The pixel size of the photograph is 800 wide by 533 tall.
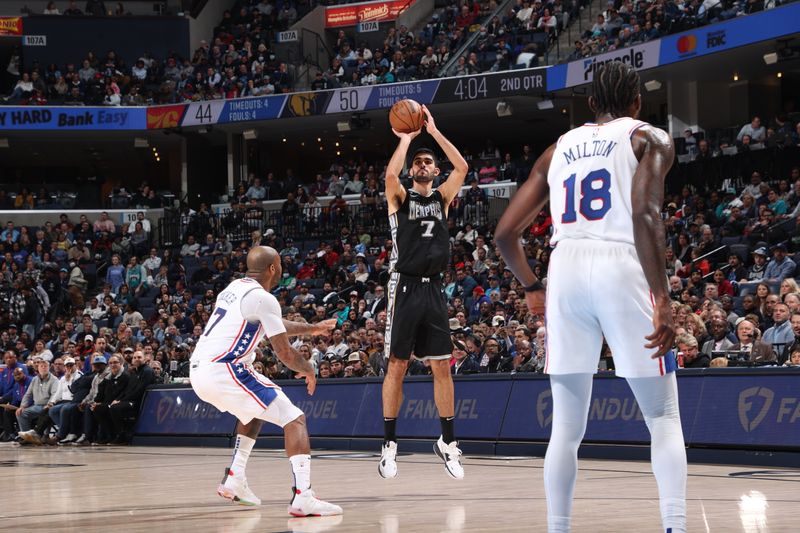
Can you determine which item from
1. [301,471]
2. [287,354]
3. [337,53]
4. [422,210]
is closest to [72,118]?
[337,53]

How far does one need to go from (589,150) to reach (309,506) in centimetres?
351

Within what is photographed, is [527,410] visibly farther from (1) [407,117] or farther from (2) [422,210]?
(1) [407,117]

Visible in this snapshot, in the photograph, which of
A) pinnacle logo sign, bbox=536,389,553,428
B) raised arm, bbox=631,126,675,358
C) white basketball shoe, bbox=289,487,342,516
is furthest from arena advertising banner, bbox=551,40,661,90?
raised arm, bbox=631,126,675,358

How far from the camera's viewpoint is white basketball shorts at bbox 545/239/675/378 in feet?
16.0

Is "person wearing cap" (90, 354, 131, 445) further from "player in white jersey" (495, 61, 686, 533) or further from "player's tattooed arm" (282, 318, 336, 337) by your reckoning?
"player in white jersey" (495, 61, 686, 533)

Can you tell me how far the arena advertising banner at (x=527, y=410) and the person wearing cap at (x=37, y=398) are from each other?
9.71 feet

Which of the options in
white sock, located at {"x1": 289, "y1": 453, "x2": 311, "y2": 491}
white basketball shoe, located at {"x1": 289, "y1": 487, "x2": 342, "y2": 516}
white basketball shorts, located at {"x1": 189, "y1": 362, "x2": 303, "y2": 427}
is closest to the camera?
white basketball shoe, located at {"x1": 289, "y1": 487, "x2": 342, "y2": 516}

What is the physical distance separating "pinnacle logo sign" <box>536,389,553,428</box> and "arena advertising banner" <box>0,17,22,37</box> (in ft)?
111

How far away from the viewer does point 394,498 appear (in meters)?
8.39

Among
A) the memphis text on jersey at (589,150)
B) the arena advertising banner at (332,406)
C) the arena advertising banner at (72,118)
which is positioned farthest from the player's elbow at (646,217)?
the arena advertising banner at (72,118)

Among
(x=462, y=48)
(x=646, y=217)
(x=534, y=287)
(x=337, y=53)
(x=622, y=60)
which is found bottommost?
(x=534, y=287)

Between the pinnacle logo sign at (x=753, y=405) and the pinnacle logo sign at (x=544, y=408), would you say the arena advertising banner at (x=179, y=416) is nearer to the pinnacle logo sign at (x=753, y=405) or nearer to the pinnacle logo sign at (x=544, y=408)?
the pinnacle logo sign at (x=544, y=408)

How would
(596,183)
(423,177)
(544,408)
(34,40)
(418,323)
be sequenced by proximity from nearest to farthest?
(596,183) → (423,177) → (418,323) → (544,408) → (34,40)

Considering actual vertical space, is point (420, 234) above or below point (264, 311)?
above
